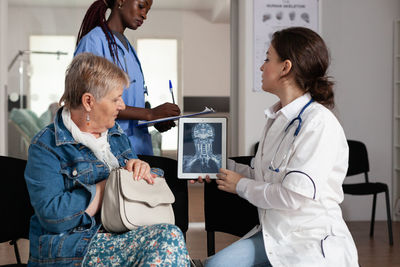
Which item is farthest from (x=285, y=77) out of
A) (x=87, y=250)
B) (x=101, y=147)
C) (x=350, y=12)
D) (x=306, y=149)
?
(x=350, y=12)

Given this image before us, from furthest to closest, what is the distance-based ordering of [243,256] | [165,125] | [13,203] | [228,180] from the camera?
1. [165,125]
2. [13,203]
3. [228,180]
4. [243,256]

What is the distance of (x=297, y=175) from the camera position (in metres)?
1.65

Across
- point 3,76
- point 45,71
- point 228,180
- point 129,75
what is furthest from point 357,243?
point 3,76

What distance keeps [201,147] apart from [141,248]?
55 cm

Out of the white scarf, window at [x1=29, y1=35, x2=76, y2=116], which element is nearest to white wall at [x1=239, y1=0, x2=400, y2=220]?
window at [x1=29, y1=35, x2=76, y2=116]

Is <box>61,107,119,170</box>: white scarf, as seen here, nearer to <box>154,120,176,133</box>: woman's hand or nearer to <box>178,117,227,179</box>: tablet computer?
<box>178,117,227,179</box>: tablet computer

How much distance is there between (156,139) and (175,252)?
312 cm

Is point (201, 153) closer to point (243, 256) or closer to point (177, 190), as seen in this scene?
point (177, 190)

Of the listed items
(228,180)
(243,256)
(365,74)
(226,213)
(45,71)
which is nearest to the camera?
(243,256)

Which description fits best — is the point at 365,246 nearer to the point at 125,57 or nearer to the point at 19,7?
the point at 125,57

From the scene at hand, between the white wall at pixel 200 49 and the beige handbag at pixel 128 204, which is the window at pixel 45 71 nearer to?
the white wall at pixel 200 49

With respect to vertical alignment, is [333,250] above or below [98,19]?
below

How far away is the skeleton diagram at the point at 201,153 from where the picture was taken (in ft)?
6.39

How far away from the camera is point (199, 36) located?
4.64 metres
